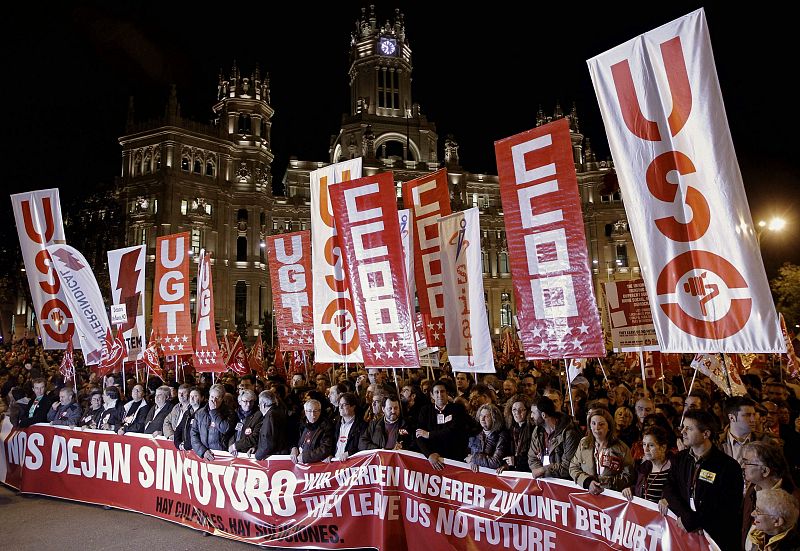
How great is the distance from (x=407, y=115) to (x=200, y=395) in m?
59.6

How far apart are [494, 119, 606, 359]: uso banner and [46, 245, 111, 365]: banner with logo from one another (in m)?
7.58

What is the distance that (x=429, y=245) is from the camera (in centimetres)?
839

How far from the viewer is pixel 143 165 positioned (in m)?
46.4

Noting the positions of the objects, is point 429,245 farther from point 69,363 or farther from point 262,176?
point 262,176

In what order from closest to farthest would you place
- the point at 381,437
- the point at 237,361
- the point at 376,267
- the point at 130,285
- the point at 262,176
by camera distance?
1. the point at 381,437
2. the point at 376,267
3. the point at 130,285
4. the point at 237,361
5. the point at 262,176

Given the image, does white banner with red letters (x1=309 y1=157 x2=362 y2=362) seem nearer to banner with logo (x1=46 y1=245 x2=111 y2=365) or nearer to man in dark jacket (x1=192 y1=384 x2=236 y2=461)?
man in dark jacket (x1=192 y1=384 x2=236 y2=461)

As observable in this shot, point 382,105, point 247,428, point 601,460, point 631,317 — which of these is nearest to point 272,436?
point 247,428

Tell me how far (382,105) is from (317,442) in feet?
203

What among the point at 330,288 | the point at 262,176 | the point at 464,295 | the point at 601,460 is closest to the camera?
the point at 601,460

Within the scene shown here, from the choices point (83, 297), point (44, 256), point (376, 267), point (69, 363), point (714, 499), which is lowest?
point (714, 499)

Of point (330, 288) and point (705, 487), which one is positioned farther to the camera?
point (330, 288)

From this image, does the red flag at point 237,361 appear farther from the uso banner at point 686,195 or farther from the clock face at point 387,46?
the clock face at point 387,46

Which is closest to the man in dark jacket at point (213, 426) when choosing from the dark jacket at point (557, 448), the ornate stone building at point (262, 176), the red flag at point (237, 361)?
the dark jacket at point (557, 448)

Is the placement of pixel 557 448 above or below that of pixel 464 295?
below
